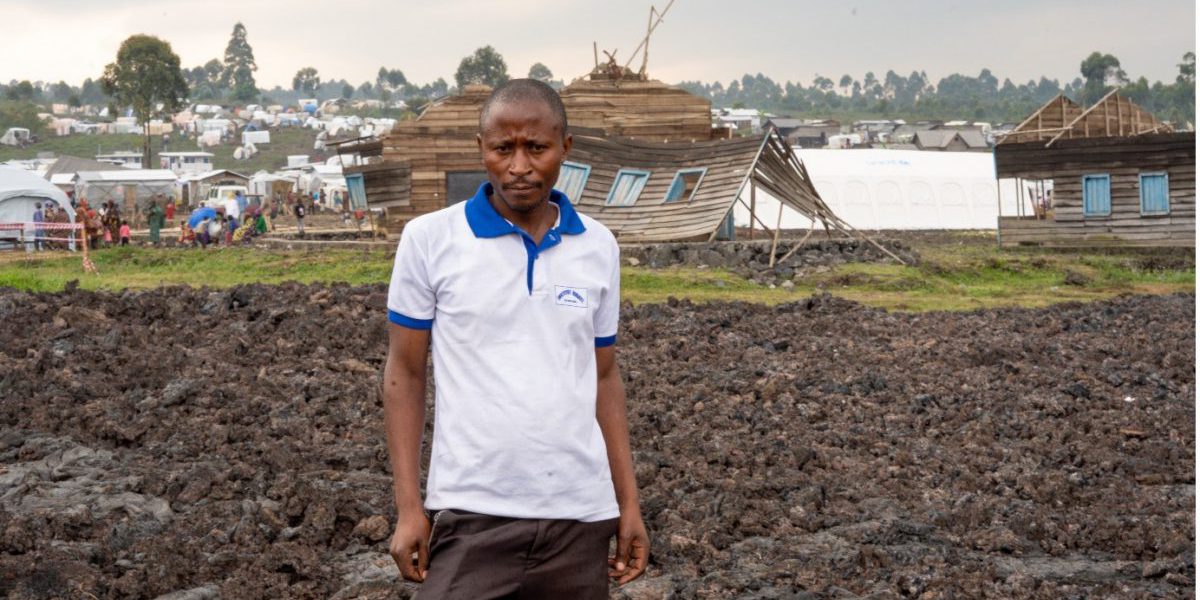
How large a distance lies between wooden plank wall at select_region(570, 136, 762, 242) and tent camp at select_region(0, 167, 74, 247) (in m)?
14.0

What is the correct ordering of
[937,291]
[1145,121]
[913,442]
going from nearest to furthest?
[913,442], [937,291], [1145,121]

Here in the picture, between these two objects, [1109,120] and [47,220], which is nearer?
[47,220]

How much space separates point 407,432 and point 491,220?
0.56 meters

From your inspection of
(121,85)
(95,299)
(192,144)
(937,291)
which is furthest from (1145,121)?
(192,144)

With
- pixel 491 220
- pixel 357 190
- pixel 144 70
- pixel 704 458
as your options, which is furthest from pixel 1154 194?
pixel 144 70

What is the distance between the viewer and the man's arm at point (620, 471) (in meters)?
Result: 3.73

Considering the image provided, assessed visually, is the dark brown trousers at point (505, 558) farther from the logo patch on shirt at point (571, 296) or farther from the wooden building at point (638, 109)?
the wooden building at point (638, 109)

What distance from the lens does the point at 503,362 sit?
3.49 m

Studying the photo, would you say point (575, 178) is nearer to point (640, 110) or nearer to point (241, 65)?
point (640, 110)

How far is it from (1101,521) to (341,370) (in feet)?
23.0

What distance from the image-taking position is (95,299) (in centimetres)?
1688

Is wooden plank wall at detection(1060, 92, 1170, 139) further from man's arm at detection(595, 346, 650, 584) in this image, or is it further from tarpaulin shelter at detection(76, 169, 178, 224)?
man's arm at detection(595, 346, 650, 584)

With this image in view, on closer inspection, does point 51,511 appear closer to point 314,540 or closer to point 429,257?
point 314,540

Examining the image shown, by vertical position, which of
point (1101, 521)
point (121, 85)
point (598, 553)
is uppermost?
point (121, 85)
